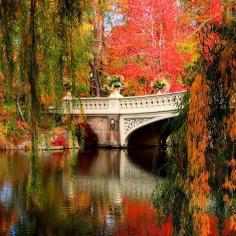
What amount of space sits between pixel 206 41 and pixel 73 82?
138 cm

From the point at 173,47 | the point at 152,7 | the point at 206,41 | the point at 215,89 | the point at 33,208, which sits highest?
the point at 152,7

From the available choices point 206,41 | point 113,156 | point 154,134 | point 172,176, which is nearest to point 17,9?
point 206,41

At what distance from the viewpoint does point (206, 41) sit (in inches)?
187

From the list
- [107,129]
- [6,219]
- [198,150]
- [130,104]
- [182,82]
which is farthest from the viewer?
[107,129]

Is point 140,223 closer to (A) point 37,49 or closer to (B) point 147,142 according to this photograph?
(A) point 37,49

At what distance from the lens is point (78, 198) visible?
1234cm

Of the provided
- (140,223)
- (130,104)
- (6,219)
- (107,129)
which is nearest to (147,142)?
(107,129)

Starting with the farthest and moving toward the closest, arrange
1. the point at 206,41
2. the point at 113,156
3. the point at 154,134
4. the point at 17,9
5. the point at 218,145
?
the point at 154,134 < the point at 113,156 < the point at 17,9 < the point at 206,41 < the point at 218,145

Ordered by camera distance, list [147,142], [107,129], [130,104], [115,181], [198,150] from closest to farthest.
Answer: [198,150] → [115,181] → [130,104] → [107,129] → [147,142]

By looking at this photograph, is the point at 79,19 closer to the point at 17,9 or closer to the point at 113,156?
the point at 17,9

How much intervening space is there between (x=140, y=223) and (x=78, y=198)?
3.03 meters

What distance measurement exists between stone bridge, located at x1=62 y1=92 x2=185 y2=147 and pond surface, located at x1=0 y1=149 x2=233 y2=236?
13.9 ft

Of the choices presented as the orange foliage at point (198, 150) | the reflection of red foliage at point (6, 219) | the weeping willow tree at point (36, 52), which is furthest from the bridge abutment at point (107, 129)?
the orange foliage at point (198, 150)

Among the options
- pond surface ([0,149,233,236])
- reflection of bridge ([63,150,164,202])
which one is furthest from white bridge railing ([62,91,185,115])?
pond surface ([0,149,233,236])
